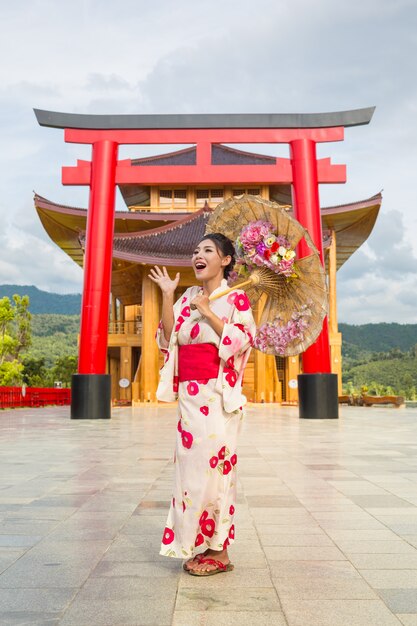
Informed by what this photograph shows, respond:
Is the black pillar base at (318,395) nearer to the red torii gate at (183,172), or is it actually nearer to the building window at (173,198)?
the red torii gate at (183,172)

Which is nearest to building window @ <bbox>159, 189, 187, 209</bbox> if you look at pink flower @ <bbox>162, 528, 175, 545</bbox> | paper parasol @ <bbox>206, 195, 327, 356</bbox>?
paper parasol @ <bbox>206, 195, 327, 356</bbox>

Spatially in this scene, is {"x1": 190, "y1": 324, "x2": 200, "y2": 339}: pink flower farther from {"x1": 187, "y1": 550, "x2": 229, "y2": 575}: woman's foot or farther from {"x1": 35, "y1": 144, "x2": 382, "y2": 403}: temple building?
{"x1": 35, "y1": 144, "x2": 382, "y2": 403}: temple building

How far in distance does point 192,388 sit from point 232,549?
0.95 m

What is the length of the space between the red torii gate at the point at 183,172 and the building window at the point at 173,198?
55.9 feet

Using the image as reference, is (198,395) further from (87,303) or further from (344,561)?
(87,303)

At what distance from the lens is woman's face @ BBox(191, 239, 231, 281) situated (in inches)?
136

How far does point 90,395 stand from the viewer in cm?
1480

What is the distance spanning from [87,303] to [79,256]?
1828cm

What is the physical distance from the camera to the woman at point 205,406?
10.3ft

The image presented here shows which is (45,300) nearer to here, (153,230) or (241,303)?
(153,230)

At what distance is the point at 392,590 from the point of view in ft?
9.20

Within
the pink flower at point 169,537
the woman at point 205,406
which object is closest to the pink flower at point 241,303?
the woman at point 205,406

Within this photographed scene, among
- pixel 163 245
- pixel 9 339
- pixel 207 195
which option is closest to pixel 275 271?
pixel 163 245

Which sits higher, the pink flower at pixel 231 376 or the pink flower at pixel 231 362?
the pink flower at pixel 231 362
